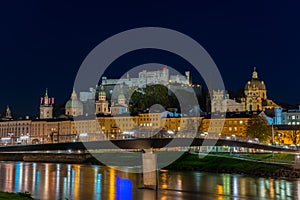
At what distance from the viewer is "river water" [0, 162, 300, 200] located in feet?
107

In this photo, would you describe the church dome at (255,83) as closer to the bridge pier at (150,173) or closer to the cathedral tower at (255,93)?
the cathedral tower at (255,93)

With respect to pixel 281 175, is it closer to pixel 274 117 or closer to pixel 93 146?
pixel 93 146

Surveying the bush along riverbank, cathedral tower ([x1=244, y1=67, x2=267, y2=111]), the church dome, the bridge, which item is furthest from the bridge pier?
the church dome

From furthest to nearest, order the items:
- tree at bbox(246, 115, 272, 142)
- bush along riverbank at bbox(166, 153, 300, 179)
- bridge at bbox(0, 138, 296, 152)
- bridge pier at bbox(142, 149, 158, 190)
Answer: tree at bbox(246, 115, 272, 142), bush along riverbank at bbox(166, 153, 300, 179), bridge at bbox(0, 138, 296, 152), bridge pier at bbox(142, 149, 158, 190)

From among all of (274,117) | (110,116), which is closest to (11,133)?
(110,116)

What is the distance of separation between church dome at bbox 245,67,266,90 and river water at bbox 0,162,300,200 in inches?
2970

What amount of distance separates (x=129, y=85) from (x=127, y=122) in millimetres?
38084

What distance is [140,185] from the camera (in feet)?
123

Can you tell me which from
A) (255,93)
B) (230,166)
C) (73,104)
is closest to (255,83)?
(255,93)

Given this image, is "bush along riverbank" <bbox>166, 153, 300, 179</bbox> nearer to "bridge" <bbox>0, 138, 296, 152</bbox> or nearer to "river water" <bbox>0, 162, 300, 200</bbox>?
"river water" <bbox>0, 162, 300, 200</bbox>

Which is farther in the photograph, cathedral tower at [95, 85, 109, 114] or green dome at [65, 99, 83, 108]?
green dome at [65, 99, 83, 108]

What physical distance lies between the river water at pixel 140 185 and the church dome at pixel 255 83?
75440 millimetres

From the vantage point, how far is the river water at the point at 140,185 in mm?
32469

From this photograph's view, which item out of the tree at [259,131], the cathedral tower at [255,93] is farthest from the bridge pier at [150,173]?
the cathedral tower at [255,93]
